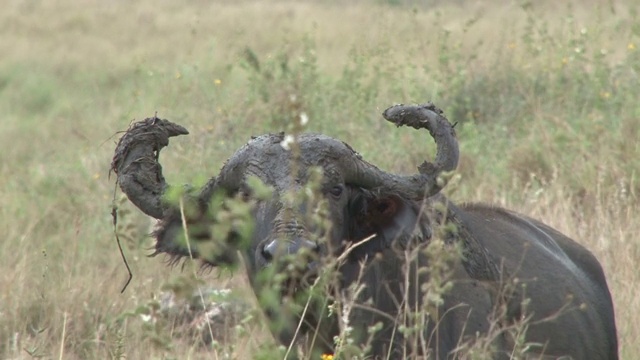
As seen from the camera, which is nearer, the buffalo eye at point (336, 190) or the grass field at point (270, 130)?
the buffalo eye at point (336, 190)

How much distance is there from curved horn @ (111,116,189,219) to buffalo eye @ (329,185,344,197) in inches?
28.1

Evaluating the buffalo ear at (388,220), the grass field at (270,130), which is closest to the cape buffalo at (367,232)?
the buffalo ear at (388,220)

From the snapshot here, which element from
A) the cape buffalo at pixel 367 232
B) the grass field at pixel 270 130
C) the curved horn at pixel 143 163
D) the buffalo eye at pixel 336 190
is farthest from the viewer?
the grass field at pixel 270 130

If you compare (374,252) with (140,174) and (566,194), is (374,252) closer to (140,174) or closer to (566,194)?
(140,174)

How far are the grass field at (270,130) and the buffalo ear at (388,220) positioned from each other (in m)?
0.63

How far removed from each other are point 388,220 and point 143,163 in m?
1.02

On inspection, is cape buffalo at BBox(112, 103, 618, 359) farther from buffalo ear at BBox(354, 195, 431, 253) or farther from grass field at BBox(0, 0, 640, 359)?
grass field at BBox(0, 0, 640, 359)

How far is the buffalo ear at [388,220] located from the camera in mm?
5086

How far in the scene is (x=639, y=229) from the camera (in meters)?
7.51

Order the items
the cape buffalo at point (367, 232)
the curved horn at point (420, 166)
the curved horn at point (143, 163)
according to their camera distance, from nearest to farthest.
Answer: the cape buffalo at point (367, 232) → the curved horn at point (420, 166) → the curved horn at point (143, 163)

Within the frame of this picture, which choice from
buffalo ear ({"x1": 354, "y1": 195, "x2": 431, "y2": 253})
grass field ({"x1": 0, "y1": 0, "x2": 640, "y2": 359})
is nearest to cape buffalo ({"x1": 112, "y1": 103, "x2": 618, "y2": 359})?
buffalo ear ({"x1": 354, "y1": 195, "x2": 431, "y2": 253})

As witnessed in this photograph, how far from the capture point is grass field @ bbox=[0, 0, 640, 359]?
6.96 m

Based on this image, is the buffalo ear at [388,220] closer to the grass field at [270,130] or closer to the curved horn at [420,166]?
the curved horn at [420,166]

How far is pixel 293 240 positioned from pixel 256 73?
7.55 meters
